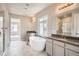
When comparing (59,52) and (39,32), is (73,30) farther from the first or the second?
(39,32)

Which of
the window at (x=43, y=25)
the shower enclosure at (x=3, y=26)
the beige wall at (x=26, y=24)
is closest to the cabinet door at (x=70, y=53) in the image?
the window at (x=43, y=25)

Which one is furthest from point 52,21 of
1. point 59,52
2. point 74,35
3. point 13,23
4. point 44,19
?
point 13,23

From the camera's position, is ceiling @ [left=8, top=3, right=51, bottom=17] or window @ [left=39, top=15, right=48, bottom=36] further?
window @ [left=39, top=15, right=48, bottom=36]

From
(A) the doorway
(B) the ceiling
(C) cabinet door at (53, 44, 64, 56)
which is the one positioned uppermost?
(B) the ceiling

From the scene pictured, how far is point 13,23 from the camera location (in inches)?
96.3

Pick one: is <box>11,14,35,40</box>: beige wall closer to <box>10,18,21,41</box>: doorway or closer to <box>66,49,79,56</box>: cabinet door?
<box>10,18,21,41</box>: doorway

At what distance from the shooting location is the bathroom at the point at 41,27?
2.38 m

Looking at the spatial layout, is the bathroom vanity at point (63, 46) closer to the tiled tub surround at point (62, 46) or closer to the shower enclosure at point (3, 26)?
the tiled tub surround at point (62, 46)

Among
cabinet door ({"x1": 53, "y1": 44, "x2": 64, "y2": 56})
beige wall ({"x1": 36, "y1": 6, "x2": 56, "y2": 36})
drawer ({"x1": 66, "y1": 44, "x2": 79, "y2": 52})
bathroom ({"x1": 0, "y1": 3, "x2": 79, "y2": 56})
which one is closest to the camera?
drawer ({"x1": 66, "y1": 44, "x2": 79, "y2": 52})

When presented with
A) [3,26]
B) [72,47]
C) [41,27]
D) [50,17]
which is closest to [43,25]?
[41,27]

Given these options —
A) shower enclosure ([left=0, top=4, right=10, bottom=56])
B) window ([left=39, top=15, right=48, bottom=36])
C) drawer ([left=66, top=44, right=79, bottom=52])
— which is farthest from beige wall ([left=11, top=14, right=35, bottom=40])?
drawer ([left=66, top=44, right=79, bottom=52])

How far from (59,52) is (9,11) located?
1.55 m

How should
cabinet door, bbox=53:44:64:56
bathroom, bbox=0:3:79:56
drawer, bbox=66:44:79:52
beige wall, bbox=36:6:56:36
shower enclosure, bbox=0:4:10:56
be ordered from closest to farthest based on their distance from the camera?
drawer, bbox=66:44:79:52
cabinet door, bbox=53:44:64:56
bathroom, bbox=0:3:79:56
beige wall, bbox=36:6:56:36
shower enclosure, bbox=0:4:10:56

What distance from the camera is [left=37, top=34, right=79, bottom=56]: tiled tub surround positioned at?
1.99 metres
